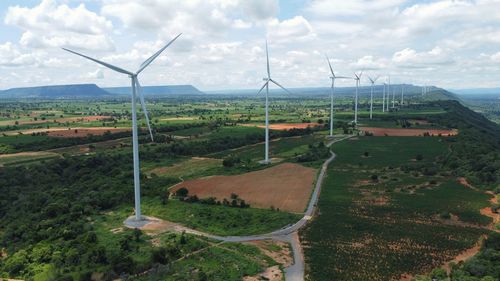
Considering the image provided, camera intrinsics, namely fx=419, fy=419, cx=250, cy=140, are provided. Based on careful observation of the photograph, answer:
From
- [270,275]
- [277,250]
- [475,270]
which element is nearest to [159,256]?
[270,275]

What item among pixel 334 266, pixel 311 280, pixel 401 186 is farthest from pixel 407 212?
pixel 311 280

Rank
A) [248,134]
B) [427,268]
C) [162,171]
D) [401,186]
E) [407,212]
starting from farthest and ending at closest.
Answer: [248,134] → [162,171] → [401,186] → [407,212] → [427,268]

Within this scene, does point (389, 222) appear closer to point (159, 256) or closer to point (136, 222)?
point (159, 256)

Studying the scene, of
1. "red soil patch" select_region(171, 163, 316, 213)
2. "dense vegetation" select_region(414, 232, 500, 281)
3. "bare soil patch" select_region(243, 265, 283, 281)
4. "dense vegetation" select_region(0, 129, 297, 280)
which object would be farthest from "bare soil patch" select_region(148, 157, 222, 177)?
"dense vegetation" select_region(414, 232, 500, 281)

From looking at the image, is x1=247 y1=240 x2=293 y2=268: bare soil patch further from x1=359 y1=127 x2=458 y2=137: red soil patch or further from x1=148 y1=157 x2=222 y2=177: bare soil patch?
x1=359 y1=127 x2=458 y2=137: red soil patch

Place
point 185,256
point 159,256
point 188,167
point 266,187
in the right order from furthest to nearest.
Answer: point 188,167 < point 266,187 < point 185,256 < point 159,256

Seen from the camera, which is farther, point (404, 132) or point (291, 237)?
point (404, 132)

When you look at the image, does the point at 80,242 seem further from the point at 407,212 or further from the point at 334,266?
the point at 407,212
